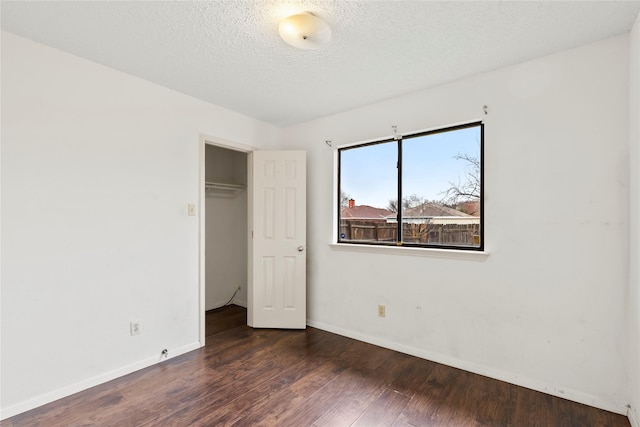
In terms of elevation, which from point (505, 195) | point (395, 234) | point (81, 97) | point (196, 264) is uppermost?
point (81, 97)

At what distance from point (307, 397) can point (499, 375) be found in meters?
1.47

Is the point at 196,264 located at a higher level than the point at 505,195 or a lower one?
lower

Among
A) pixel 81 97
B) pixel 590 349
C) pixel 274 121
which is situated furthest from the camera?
pixel 274 121

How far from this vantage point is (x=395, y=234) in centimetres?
306

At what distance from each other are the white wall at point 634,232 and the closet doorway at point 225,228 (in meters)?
3.71

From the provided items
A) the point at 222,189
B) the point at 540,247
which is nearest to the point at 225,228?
the point at 222,189

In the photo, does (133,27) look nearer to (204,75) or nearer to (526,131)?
(204,75)

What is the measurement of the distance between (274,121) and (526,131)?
2.54m

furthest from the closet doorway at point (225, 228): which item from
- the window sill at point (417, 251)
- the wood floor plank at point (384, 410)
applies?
the wood floor plank at point (384, 410)

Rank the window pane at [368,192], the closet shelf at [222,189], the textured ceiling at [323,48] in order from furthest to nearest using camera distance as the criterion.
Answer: the closet shelf at [222,189]
the window pane at [368,192]
the textured ceiling at [323,48]

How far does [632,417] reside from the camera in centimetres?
184

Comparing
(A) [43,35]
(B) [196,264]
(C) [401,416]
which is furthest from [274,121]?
(C) [401,416]

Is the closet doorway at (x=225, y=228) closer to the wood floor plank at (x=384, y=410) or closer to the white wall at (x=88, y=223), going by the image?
the white wall at (x=88, y=223)

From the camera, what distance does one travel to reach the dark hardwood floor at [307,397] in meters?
1.89
